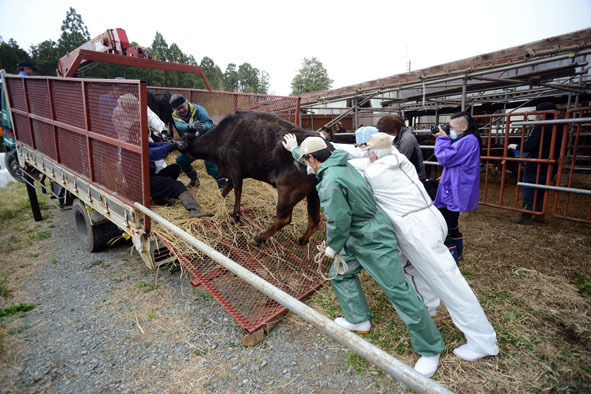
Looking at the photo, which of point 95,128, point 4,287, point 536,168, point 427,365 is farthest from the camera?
point 536,168

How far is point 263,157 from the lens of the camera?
147 inches

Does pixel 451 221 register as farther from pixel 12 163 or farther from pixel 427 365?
pixel 12 163

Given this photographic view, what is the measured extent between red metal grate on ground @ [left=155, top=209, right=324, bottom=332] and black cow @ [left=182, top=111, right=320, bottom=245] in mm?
195

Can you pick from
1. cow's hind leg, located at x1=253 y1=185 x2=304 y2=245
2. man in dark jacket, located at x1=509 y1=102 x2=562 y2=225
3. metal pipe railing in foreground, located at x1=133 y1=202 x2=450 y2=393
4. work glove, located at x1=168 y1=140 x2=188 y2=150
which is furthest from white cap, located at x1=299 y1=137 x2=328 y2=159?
man in dark jacket, located at x1=509 y1=102 x2=562 y2=225

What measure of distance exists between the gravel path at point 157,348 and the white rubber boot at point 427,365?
238 mm

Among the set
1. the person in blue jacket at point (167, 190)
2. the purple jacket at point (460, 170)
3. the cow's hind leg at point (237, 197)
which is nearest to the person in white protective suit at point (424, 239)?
the purple jacket at point (460, 170)

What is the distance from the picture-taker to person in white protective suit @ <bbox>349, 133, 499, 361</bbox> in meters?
2.24

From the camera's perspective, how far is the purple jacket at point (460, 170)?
3.25m

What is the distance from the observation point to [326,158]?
2498mm

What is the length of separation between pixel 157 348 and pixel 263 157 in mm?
2286

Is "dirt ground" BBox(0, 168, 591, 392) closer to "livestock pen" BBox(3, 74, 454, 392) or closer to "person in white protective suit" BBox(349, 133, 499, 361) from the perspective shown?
"person in white protective suit" BBox(349, 133, 499, 361)

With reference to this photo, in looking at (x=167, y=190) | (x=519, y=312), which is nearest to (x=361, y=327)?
(x=519, y=312)

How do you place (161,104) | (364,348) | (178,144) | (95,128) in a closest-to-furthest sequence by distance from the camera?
(364,348) → (95,128) → (178,144) → (161,104)

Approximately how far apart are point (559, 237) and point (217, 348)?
5.08 meters
